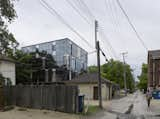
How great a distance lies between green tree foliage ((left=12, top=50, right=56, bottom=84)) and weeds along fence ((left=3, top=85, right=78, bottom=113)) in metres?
31.7

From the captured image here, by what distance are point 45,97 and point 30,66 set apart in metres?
39.8

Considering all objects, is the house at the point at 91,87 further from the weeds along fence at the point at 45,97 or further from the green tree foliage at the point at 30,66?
the weeds along fence at the point at 45,97

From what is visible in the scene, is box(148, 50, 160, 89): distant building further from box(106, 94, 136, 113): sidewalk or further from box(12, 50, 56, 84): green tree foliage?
box(106, 94, 136, 113): sidewalk

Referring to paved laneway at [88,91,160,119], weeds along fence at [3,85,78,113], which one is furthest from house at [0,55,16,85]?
paved laneway at [88,91,160,119]

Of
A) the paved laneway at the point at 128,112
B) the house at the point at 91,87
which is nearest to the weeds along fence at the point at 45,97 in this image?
the paved laneway at the point at 128,112

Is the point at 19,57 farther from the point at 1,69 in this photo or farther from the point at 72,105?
the point at 72,105

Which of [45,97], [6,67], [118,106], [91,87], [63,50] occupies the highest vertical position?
[63,50]

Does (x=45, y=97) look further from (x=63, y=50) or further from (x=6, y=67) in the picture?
(x=63, y=50)

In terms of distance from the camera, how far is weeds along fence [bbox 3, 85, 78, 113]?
19766 mm

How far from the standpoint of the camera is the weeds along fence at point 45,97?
19.8 meters

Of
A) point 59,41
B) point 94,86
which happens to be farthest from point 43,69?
point 94,86

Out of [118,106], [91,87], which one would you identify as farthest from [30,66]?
[118,106]

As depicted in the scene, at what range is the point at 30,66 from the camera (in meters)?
59.8

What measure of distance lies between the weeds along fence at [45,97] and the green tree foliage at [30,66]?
31.7 meters
